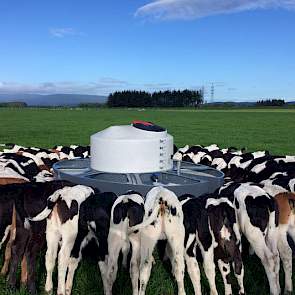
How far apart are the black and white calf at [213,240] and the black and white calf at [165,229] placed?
352 millimetres

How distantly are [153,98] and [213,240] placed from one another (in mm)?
151671

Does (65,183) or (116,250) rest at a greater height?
(65,183)

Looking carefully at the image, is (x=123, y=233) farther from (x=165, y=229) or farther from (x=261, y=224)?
(x=261, y=224)

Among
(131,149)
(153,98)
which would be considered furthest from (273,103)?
(131,149)

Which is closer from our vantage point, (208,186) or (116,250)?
(116,250)

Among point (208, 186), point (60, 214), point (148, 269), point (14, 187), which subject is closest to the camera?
point (148, 269)

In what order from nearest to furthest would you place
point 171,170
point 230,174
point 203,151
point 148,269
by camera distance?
point 148,269 < point 171,170 < point 230,174 < point 203,151

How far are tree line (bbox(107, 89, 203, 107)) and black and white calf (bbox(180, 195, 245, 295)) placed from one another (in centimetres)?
15022

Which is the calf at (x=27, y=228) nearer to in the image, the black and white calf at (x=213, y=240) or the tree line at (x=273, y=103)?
the black and white calf at (x=213, y=240)

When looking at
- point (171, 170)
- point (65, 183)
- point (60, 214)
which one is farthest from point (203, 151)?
point (60, 214)

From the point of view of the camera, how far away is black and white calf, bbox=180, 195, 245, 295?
7.24 metres

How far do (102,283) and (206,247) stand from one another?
1780mm

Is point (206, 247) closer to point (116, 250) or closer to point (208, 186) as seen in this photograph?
point (116, 250)

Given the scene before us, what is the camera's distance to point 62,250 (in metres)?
7.14
